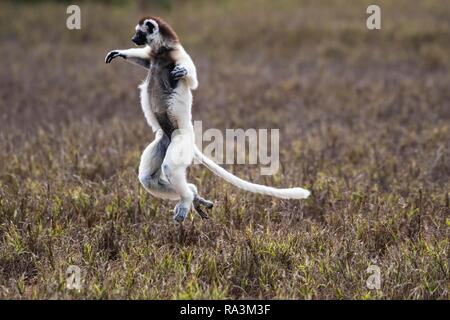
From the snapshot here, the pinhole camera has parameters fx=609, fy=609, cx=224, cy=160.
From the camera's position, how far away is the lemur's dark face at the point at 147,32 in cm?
384

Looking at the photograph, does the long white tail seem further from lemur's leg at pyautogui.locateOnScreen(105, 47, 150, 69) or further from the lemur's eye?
the lemur's eye

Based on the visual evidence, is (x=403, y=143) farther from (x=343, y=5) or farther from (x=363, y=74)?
(x=343, y=5)

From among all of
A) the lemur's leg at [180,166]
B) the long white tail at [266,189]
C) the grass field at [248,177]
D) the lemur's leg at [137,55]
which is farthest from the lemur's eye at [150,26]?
the grass field at [248,177]

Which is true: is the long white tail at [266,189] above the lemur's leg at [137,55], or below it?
below

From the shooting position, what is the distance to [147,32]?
3857mm

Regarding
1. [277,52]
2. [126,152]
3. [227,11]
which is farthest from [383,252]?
[227,11]

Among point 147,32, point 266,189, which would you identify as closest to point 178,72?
point 147,32

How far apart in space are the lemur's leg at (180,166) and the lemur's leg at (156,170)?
16 cm

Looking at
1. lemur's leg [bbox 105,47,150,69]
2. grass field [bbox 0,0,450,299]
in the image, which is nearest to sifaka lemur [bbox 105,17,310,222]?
lemur's leg [bbox 105,47,150,69]

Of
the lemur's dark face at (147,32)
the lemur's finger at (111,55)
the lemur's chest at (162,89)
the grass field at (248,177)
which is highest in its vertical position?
the lemur's dark face at (147,32)

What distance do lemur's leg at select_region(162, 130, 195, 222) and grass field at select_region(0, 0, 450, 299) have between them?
1.52 ft

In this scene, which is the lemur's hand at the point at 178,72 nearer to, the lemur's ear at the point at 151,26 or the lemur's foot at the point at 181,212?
the lemur's ear at the point at 151,26

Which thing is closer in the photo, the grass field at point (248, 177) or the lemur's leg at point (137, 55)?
the lemur's leg at point (137, 55)

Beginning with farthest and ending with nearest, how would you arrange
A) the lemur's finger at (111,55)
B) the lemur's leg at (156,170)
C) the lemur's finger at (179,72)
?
the lemur's leg at (156,170), the lemur's finger at (111,55), the lemur's finger at (179,72)
